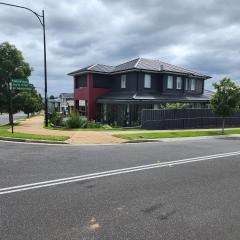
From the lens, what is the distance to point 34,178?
829 centimetres

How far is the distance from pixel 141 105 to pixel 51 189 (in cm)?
2290

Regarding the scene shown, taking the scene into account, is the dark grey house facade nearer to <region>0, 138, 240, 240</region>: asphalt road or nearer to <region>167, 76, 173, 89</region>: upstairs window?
<region>167, 76, 173, 89</region>: upstairs window

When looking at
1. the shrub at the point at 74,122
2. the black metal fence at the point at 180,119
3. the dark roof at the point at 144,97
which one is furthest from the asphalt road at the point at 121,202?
the dark roof at the point at 144,97

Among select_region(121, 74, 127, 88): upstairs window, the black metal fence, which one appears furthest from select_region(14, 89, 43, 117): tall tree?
the black metal fence

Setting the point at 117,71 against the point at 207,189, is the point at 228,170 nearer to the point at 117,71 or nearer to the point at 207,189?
the point at 207,189

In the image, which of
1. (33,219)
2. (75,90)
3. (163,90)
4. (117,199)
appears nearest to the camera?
(33,219)

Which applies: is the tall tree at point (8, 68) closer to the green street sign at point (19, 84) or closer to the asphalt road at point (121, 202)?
the green street sign at point (19, 84)

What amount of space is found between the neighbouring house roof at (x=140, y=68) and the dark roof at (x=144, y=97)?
231cm

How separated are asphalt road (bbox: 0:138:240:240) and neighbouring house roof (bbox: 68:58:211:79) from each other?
75.5 ft

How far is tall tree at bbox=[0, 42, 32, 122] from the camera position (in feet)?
98.3

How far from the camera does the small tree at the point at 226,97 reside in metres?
24.1

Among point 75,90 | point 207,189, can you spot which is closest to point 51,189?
point 207,189

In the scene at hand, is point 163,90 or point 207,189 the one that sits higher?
point 163,90

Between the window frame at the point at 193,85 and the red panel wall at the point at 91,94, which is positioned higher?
the window frame at the point at 193,85
